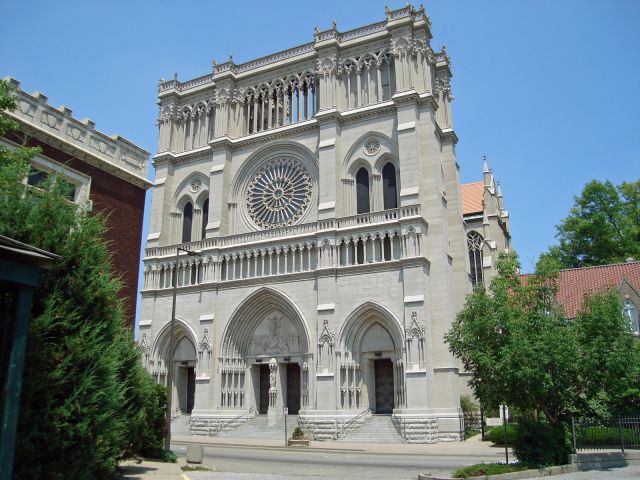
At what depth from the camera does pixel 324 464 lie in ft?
70.9

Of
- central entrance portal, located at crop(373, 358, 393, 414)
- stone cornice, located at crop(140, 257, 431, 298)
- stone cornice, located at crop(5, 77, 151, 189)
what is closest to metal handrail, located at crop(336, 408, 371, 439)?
central entrance portal, located at crop(373, 358, 393, 414)

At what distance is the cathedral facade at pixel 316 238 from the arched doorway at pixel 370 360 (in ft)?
0.32

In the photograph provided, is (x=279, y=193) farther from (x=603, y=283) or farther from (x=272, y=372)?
(x=603, y=283)

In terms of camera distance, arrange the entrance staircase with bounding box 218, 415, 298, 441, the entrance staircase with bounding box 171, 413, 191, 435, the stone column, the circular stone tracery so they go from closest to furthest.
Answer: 1. the entrance staircase with bounding box 218, 415, 298, 441
2. the stone column
3. the entrance staircase with bounding box 171, 413, 191, 435
4. the circular stone tracery

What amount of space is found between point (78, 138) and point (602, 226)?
1782 inches

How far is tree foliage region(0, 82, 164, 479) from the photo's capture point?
34.1ft

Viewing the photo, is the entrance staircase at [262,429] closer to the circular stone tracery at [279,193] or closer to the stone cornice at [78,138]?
the circular stone tracery at [279,193]

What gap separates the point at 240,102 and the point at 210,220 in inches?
398

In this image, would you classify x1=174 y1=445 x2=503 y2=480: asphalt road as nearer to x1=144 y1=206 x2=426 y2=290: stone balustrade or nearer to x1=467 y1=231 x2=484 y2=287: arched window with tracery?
x1=144 y1=206 x2=426 y2=290: stone balustrade

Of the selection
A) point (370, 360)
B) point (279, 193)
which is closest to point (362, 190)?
point (279, 193)

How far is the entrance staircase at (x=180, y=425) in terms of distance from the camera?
132ft

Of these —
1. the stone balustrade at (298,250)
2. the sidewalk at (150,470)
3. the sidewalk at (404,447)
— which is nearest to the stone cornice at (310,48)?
the stone balustrade at (298,250)

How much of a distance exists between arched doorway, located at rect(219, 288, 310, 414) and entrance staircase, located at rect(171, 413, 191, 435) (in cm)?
332

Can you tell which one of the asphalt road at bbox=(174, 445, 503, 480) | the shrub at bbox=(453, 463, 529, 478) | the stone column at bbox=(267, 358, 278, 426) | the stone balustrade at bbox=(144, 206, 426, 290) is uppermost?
the stone balustrade at bbox=(144, 206, 426, 290)
